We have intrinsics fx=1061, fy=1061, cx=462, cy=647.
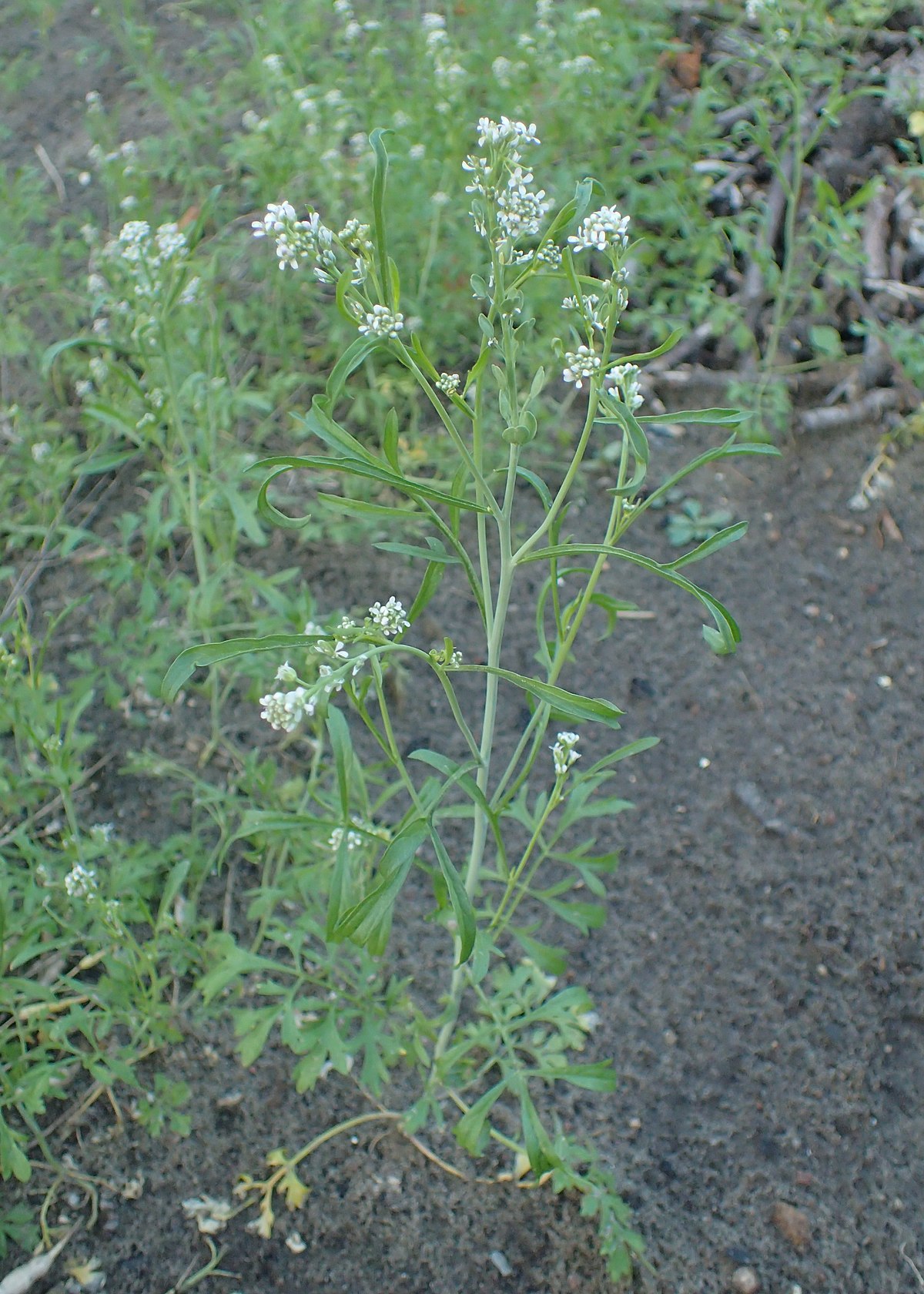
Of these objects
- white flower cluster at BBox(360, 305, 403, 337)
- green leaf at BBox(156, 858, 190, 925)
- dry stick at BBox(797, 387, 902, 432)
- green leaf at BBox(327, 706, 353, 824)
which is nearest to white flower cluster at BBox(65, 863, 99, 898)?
green leaf at BBox(156, 858, 190, 925)

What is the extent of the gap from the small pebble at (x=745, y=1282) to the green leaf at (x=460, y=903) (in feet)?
3.40

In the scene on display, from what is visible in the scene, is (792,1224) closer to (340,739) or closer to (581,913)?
(581,913)

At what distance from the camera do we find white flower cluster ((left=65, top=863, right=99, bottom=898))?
1.87 metres

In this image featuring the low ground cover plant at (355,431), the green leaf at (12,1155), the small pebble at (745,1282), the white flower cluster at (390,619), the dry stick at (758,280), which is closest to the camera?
the white flower cluster at (390,619)

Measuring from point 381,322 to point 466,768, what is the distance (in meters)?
0.57

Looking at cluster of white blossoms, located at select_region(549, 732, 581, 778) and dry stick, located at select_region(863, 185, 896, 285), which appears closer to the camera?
cluster of white blossoms, located at select_region(549, 732, 581, 778)

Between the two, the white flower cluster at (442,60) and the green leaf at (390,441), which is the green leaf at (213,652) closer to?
the green leaf at (390,441)

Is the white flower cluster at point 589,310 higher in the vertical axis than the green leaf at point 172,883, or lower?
higher

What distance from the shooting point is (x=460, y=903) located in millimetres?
1346

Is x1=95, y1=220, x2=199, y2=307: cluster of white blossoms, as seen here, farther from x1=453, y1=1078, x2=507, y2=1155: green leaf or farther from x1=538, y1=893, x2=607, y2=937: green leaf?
x1=453, y1=1078, x2=507, y2=1155: green leaf

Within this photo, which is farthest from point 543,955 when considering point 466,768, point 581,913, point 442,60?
point 442,60

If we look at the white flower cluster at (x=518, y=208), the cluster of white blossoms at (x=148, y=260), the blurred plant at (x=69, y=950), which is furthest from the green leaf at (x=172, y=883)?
the white flower cluster at (x=518, y=208)

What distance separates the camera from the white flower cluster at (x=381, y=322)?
1229 mm

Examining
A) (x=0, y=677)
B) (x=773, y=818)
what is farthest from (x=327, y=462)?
(x=773, y=818)
